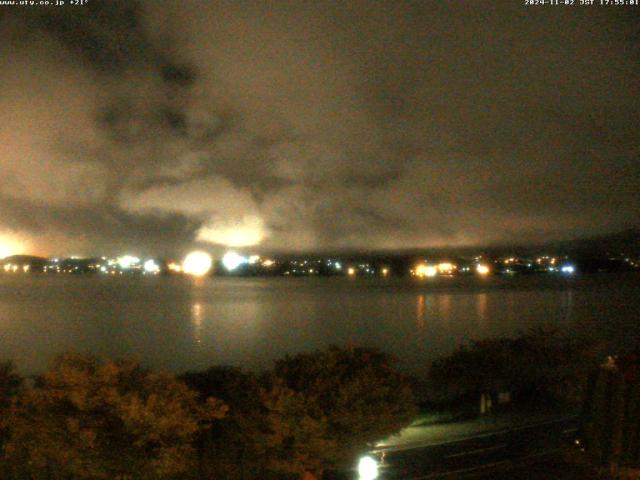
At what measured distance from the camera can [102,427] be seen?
10297mm

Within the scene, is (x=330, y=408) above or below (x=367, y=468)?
above

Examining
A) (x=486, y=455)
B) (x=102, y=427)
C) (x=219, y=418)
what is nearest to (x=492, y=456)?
(x=486, y=455)

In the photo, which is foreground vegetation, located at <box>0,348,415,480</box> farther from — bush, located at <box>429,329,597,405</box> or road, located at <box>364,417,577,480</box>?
bush, located at <box>429,329,597,405</box>

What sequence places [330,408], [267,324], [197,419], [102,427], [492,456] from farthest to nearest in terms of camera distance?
[267,324], [492,456], [330,408], [197,419], [102,427]

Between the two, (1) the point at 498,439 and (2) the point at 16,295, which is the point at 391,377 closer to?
(1) the point at 498,439

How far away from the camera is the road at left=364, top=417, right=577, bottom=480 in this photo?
12.1 metres

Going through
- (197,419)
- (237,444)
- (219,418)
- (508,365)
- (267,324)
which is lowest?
(267,324)

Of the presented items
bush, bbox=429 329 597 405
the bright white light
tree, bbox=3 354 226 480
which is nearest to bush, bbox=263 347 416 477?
the bright white light

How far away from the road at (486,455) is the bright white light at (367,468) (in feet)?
0.41

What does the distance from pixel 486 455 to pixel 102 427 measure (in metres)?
6.82

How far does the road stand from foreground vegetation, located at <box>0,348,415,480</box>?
76 cm

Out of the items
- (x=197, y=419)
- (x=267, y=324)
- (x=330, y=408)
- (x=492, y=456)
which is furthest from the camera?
(x=267, y=324)

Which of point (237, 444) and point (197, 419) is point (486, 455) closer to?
point (237, 444)

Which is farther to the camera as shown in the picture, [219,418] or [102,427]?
[219,418]
